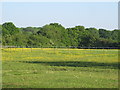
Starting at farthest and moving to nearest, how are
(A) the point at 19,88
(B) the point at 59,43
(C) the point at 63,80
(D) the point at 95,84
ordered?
1. (B) the point at 59,43
2. (C) the point at 63,80
3. (D) the point at 95,84
4. (A) the point at 19,88

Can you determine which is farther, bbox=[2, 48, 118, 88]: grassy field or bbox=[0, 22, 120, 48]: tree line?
bbox=[0, 22, 120, 48]: tree line

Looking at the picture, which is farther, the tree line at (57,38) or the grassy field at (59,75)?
the tree line at (57,38)

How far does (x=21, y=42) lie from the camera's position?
260 ft

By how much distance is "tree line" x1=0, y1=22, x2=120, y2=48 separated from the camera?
79.6 m

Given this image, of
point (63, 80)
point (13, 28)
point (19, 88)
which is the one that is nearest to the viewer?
point (19, 88)

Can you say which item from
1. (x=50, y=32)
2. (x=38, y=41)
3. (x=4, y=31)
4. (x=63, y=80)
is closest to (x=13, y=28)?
(x=4, y=31)

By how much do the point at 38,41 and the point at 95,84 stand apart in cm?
7005

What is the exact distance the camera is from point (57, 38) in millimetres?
92062

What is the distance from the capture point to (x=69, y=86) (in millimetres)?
11859

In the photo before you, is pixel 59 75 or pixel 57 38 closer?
pixel 59 75

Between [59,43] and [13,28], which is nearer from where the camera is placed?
[59,43]

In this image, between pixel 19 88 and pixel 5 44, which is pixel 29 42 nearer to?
pixel 5 44

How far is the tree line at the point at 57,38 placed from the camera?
79.6 metres

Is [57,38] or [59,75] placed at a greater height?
[57,38]
